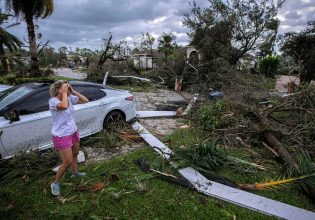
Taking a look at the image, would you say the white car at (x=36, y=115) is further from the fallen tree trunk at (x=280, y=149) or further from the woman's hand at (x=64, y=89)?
the fallen tree trunk at (x=280, y=149)

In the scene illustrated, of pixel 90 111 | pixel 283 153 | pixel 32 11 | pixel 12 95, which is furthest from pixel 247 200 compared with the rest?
pixel 32 11

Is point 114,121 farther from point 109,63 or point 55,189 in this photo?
point 109,63

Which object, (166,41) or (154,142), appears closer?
(154,142)

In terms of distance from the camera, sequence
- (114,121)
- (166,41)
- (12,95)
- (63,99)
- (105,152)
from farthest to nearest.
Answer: (166,41), (114,121), (105,152), (12,95), (63,99)

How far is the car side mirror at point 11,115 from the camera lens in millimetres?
4168

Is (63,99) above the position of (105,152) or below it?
above

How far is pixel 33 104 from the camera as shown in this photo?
187 inches

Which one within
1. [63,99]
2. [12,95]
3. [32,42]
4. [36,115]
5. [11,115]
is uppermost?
[32,42]

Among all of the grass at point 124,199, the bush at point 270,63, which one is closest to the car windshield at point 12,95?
the grass at point 124,199

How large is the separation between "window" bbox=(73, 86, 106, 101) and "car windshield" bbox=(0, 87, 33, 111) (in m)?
1.07

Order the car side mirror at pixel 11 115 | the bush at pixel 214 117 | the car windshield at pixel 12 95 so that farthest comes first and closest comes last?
1. the bush at pixel 214 117
2. the car windshield at pixel 12 95
3. the car side mirror at pixel 11 115

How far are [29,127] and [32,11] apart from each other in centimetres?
1690

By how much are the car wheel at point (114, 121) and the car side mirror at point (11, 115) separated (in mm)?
2149

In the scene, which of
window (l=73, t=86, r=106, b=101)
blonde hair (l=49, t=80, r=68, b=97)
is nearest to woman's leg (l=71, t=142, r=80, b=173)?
blonde hair (l=49, t=80, r=68, b=97)
